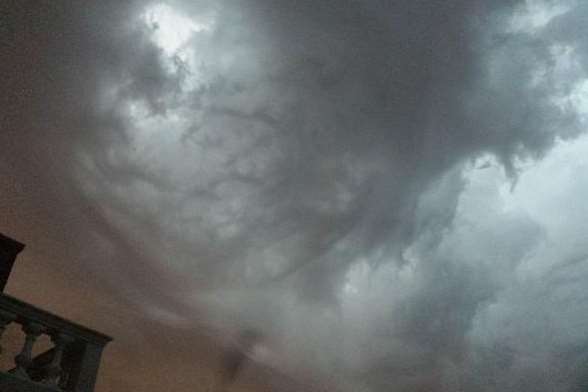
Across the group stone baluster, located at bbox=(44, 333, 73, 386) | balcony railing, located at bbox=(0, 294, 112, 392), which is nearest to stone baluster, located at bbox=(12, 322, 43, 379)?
balcony railing, located at bbox=(0, 294, 112, 392)

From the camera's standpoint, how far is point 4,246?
13891 millimetres

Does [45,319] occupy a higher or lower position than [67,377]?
higher

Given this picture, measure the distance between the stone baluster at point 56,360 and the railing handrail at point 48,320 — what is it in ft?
0.31

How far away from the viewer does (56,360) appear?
7199mm

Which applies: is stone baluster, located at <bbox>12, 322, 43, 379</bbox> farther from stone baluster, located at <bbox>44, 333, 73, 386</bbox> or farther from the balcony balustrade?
stone baluster, located at <bbox>44, 333, 73, 386</bbox>

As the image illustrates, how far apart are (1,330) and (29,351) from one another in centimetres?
58

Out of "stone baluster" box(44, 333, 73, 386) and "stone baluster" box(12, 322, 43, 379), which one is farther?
"stone baluster" box(44, 333, 73, 386)

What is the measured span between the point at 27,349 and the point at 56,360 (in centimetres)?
43

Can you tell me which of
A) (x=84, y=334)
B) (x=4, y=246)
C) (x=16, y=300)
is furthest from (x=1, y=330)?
(x=4, y=246)

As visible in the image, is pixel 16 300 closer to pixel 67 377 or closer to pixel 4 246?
pixel 67 377

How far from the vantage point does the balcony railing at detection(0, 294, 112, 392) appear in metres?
6.87

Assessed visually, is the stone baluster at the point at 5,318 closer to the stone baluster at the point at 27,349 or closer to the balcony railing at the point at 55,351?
the balcony railing at the point at 55,351

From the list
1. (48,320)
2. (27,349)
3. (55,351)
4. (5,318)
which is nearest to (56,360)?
(55,351)

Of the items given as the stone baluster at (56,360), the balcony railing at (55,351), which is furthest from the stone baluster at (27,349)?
the stone baluster at (56,360)
